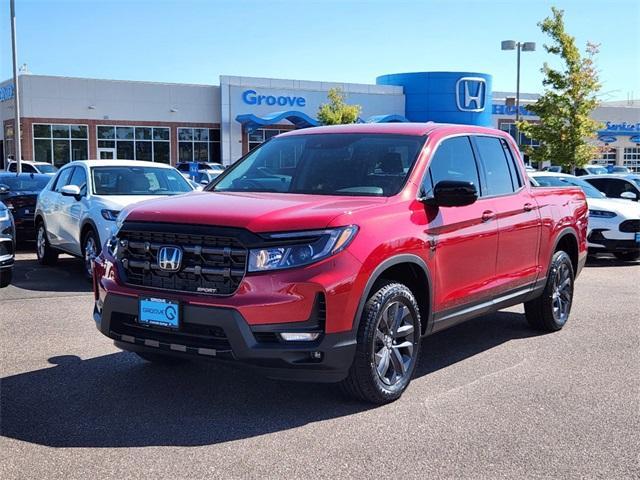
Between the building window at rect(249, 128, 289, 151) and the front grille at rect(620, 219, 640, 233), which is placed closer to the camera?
the front grille at rect(620, 219, 640, 233)

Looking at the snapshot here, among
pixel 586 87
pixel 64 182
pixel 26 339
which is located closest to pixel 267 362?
pixel 26 339

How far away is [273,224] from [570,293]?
4.29 meters

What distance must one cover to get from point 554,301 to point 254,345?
399 cm

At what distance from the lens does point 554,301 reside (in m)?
7.28

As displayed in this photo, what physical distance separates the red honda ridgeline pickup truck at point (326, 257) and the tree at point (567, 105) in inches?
908

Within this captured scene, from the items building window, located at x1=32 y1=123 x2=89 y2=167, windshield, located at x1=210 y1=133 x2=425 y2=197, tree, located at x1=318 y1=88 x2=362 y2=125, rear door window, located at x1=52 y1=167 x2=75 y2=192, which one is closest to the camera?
windshield, located at x1=210 y1=133 x2=425 y2=197

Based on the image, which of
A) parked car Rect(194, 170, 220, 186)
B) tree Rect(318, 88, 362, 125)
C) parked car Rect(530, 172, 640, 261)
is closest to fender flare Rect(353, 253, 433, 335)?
parked car Rect(530, 172, 640, 261)

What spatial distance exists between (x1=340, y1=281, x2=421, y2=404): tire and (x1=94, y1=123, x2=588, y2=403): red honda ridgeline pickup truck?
1cm

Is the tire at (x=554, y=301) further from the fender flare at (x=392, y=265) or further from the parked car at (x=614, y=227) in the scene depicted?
the parked car at (x=614, y=227)

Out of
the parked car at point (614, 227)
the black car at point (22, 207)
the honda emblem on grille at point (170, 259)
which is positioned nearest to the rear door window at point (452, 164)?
the honda emblem on grille at point (170, 259)

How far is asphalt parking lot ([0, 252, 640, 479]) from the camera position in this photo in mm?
3947

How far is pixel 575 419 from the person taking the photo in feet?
15.5

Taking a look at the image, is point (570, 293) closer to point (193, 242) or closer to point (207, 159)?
point (193, 242)

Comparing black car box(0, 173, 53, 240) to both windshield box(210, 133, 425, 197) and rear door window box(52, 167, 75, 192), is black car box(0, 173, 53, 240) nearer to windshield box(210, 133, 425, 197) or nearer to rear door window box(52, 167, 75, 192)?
rear door window box(52, 167, 75, 192)
